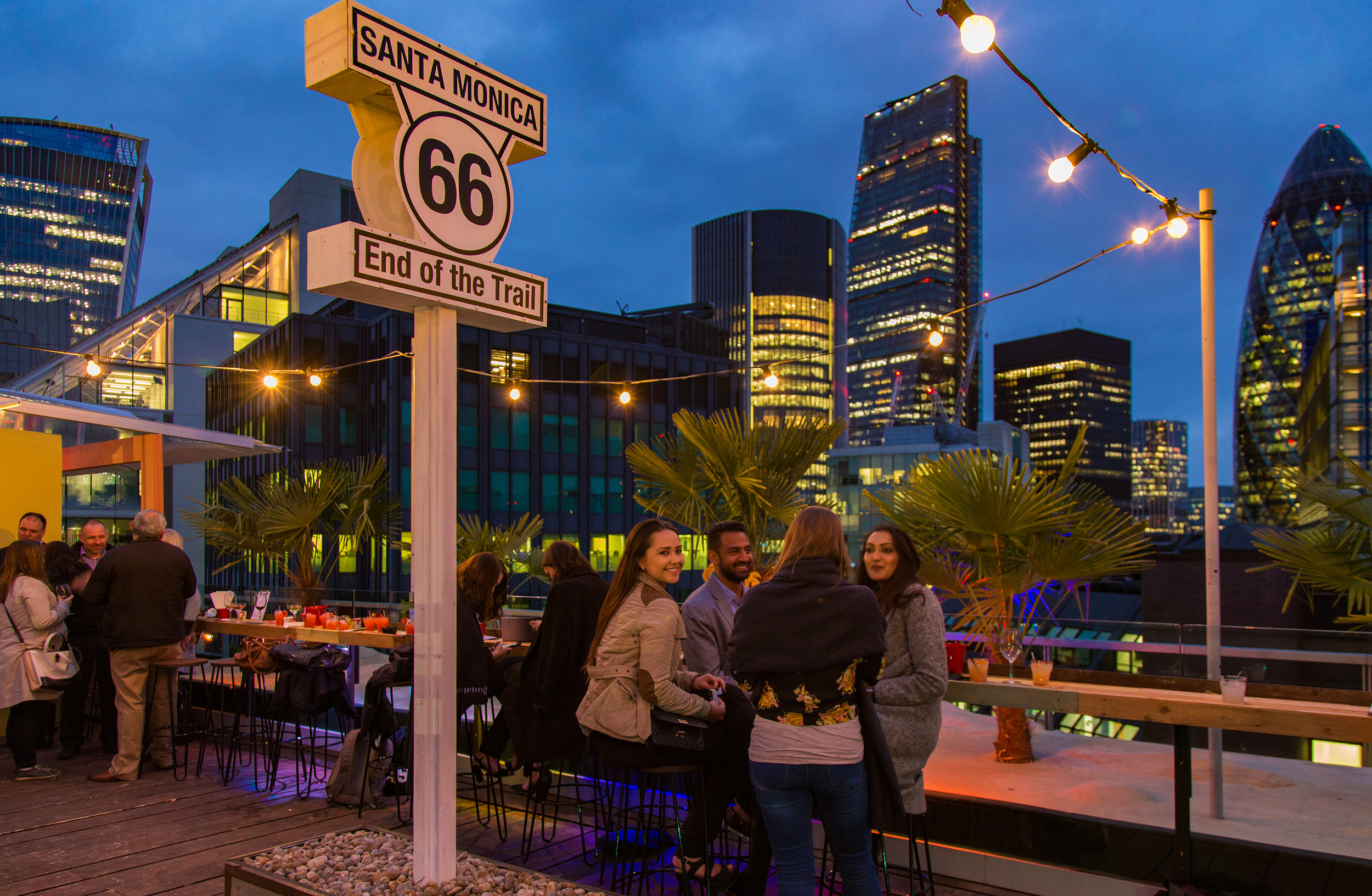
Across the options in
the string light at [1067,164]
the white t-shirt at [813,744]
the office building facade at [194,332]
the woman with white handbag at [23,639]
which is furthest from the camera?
the office building facade at [194,332]

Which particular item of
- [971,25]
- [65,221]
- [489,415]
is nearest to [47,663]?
[971,25]

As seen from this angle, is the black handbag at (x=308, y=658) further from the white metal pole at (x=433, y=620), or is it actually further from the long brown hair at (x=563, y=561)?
the white metal pole at (x=433, y=620)

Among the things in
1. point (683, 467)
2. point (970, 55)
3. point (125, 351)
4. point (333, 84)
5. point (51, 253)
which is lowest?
point (683, 467)

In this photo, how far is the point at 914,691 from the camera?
3070 millimetres

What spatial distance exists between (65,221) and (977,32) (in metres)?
143

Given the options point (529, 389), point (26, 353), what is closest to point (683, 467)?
point (529, 389)

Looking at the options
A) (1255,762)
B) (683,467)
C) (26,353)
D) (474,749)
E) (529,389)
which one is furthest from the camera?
(26,353)

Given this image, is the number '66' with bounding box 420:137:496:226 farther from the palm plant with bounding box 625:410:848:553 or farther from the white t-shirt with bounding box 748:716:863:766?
the palm plant with bounding box 625:410:848:553

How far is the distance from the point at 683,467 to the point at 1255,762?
194 inches

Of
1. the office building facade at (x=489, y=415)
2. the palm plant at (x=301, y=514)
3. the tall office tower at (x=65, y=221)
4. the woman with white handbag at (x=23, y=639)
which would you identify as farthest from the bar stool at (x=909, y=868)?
the tall office tower at (x=65, y=221)

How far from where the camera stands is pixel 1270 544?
439 centimetres

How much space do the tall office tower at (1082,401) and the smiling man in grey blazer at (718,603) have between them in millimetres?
172000

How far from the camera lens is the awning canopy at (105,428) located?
25.0ft

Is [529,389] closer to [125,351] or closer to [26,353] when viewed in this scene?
[125,351]
